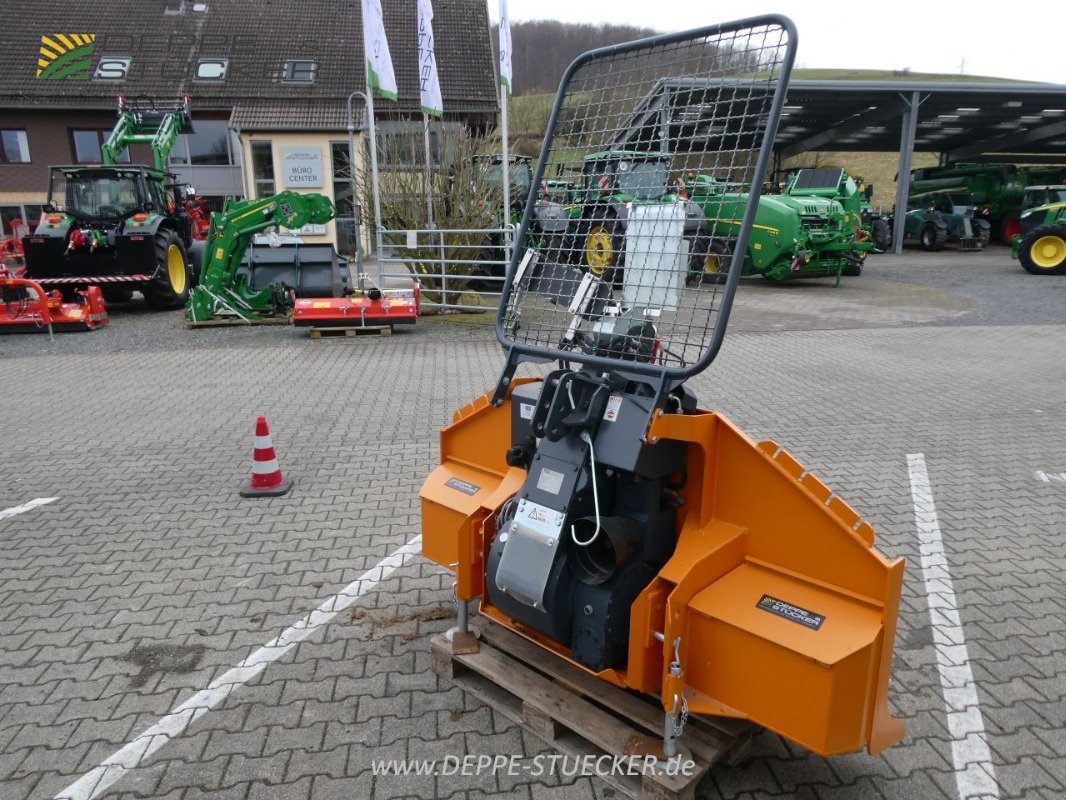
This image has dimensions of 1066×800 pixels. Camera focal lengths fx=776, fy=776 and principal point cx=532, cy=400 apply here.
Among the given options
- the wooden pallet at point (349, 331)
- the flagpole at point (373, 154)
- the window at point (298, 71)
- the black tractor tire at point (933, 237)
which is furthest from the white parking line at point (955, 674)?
the window at point (298, 71)

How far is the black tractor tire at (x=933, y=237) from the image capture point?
2622 centimetres

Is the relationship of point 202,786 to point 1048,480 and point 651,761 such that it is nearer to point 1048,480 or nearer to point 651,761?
point 651,761

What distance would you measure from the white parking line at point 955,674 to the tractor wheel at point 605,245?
2.16m

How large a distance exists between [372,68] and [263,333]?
456cm

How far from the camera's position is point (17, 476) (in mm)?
5812

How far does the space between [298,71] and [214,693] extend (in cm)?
2673

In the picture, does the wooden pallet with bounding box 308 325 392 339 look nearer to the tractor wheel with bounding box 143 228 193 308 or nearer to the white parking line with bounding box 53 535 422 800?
the tractor wheel with bounding box 143 228 193 308

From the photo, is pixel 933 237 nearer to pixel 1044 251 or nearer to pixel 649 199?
pixel 1044 251

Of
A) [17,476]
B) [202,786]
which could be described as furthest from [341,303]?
[202,786]

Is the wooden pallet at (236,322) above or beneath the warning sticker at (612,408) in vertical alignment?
beneath

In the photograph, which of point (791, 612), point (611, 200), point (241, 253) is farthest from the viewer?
point (241, 253)

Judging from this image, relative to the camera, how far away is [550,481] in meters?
2.69

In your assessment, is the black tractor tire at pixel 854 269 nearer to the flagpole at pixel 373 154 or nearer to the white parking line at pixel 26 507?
the flagpole at pixel 373 154

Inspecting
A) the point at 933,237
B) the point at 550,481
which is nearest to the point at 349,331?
the point at 550,481
